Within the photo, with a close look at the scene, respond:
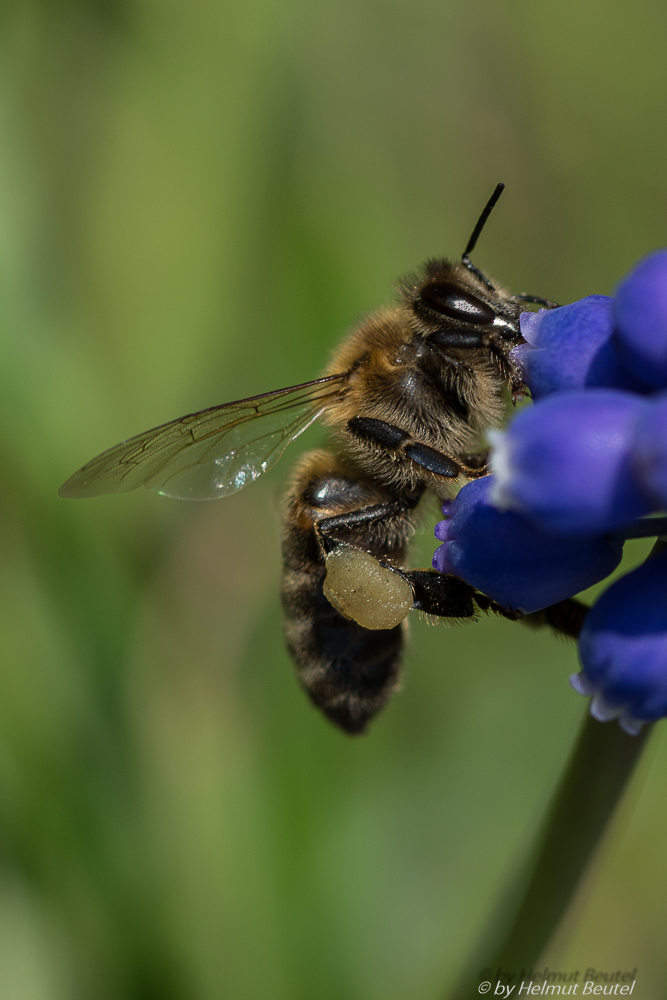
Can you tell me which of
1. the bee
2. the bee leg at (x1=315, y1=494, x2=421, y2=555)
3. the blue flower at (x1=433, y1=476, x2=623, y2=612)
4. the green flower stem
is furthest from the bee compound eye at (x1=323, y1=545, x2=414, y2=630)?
the green flower stem

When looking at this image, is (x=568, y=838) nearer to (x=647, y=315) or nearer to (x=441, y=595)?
(x=441, y=595)

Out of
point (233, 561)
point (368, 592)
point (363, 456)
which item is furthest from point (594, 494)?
point (233, 561)

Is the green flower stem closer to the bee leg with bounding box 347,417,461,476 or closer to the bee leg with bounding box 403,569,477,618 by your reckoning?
the bee leg with bounding box 403,569,477,618

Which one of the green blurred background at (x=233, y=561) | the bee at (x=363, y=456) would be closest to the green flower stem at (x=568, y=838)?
the green blurred background at (x=233, y=561)

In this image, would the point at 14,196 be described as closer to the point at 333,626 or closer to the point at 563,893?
the point at 333,626

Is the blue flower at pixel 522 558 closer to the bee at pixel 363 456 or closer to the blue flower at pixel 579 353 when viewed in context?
the blue flower at pixel 579 353

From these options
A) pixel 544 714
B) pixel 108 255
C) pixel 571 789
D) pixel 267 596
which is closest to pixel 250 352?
pixel 108 255
